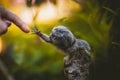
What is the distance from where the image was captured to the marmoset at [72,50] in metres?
1.67

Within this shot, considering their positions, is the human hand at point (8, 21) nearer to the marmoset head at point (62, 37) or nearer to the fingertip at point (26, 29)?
the fingertip at point (26, 29)

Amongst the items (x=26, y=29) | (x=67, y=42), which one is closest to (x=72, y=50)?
(x=67, y=42)

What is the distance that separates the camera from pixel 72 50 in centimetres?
169

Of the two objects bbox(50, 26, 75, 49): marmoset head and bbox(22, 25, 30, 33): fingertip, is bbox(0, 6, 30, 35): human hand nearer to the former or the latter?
bbox(22, 25, 30, 33): fingertip

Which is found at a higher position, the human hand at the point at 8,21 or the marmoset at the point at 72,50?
the human hand at the point at 8,21

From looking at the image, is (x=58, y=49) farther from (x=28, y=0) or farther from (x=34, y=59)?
(x=28, y=0)

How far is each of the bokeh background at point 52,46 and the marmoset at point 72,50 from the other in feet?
0.10

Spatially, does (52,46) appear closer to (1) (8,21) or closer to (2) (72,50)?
(2) (72,50)

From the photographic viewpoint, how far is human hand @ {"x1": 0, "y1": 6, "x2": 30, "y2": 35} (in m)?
1.71

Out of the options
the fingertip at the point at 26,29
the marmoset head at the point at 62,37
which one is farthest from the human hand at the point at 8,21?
the marmoset head at the point at 62,37

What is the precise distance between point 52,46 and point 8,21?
25 cm

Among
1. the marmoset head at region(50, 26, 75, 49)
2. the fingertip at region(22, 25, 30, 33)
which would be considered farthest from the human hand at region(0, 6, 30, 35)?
the marmoset head at region(50, 26, 75, 49)

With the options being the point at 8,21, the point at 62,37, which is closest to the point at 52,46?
the point at 62,37

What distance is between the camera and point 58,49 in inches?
67.6
